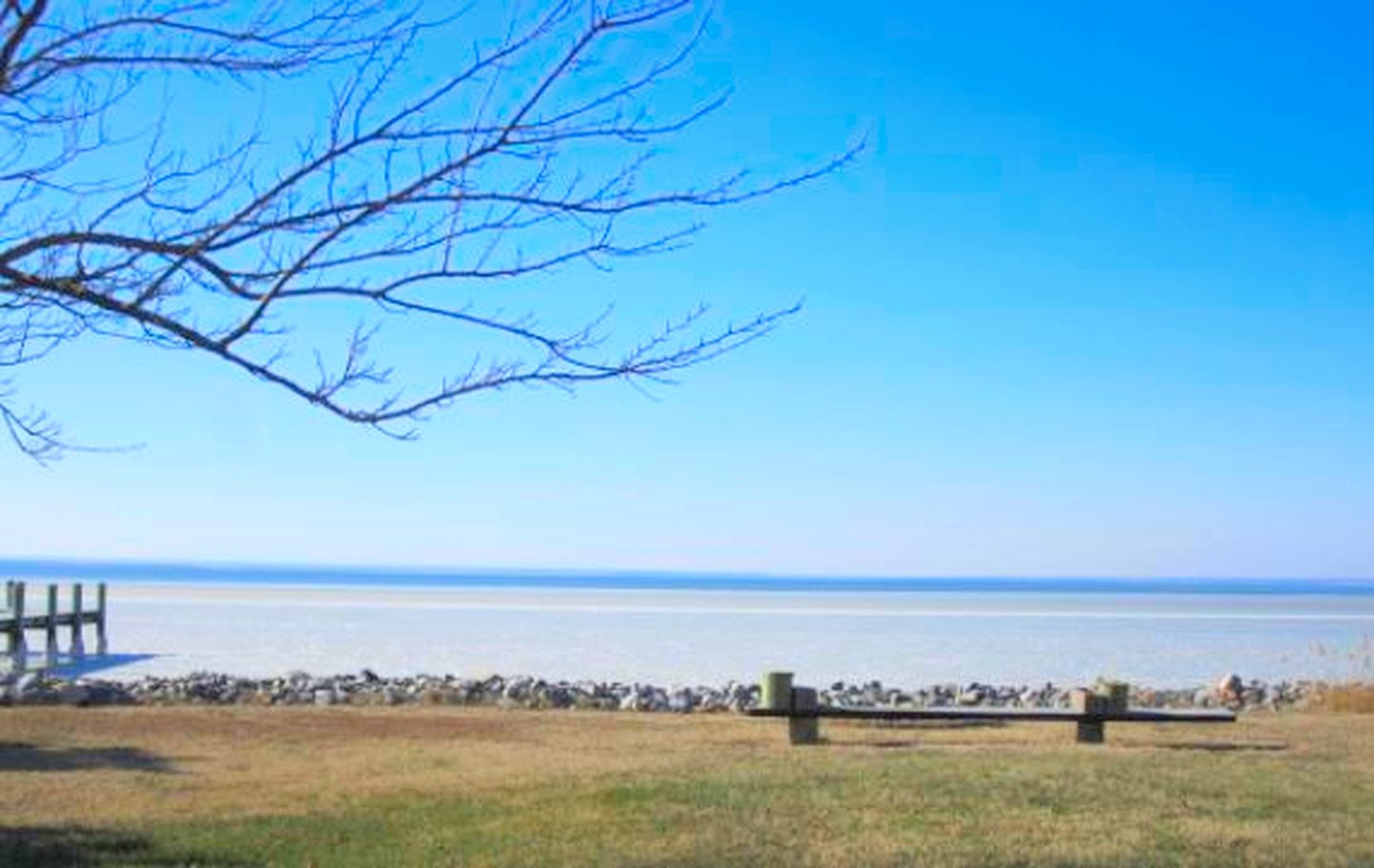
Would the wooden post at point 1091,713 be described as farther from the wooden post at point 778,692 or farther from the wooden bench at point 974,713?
the wooden post at point 778,692

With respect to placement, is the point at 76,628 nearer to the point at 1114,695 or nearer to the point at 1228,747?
the point at 1114,695

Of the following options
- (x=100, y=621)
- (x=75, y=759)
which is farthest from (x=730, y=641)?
(x=75, y=759)

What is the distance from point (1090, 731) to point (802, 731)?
9.28ft

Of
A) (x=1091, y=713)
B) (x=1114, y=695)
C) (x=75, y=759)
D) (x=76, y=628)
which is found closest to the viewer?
(x=75, y=759)

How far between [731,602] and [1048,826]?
66.9 m

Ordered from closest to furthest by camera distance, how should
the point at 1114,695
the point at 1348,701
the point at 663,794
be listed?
the point at 663,794, the point at 1114,695, the point at 1348,701

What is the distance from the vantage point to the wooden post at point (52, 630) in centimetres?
3381

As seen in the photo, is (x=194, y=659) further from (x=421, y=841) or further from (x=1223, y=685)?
(x=421, y=841)

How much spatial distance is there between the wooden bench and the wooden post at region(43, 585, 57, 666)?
20.8 meters

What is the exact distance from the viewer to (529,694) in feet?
77.2

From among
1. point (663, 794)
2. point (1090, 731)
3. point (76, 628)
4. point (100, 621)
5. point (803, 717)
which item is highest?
point (100, 621)

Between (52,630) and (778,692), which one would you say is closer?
(778,692)

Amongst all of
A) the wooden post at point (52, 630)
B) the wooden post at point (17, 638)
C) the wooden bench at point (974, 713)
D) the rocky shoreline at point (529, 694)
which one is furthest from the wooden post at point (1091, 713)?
the wooden post at point (52, 630)

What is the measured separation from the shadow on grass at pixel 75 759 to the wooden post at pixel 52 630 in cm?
1800
